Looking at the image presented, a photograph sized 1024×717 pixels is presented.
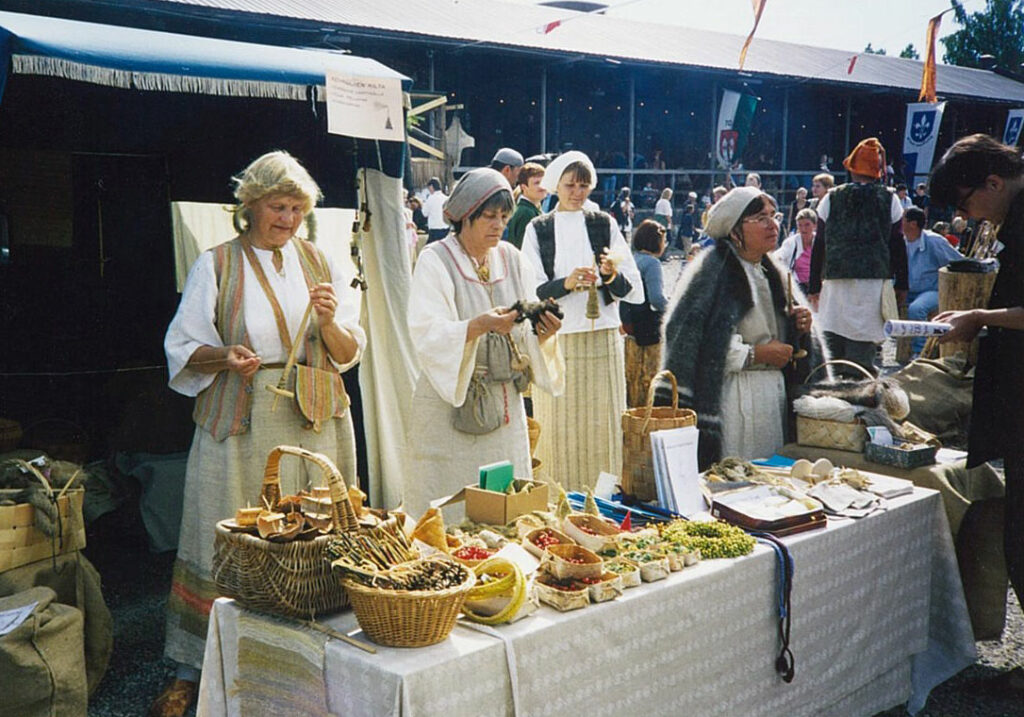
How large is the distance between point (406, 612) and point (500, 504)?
769 millimetres

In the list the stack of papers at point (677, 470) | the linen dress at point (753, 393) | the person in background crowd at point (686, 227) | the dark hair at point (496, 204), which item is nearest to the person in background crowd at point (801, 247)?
the linen dress at point (753, 393)

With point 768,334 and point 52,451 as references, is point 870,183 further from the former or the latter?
point 52,451

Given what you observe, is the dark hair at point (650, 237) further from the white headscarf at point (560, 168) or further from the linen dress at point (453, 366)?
the linen dress at point (453, 366)

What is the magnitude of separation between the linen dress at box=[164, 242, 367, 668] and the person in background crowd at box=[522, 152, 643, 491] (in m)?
1.73

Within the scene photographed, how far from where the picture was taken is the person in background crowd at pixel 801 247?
28.2ft

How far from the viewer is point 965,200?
334cm

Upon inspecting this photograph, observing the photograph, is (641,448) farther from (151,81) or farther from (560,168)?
(151,81)

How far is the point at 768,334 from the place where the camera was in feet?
12.4

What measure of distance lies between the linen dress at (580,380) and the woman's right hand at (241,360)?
6.79 feet

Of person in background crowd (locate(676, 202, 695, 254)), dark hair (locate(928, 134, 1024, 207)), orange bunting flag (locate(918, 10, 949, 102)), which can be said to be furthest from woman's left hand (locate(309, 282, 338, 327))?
person in background crowd (locate(676, 202, 695, 254))

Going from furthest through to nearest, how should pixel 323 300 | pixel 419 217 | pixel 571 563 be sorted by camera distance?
Result: pixel 419 217
pixel 323 300
pixel 571 563

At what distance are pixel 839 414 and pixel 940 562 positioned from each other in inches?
24.3

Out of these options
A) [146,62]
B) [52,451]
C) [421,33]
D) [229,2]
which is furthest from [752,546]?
[421,33]

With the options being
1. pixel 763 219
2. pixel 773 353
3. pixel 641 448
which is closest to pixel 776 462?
pixel 773 353
